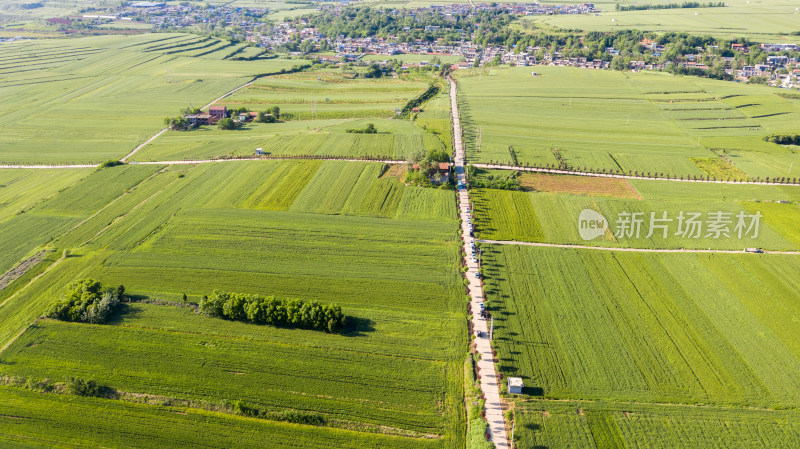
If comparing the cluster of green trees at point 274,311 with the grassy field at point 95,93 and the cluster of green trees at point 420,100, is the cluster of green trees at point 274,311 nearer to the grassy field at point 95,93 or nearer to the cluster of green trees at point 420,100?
the grassy field at point 95,93

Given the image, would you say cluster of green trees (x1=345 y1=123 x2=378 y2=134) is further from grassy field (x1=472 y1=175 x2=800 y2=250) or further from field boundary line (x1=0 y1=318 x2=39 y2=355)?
field boundary line (x1=0 y1=318 x2=39 y2=355)

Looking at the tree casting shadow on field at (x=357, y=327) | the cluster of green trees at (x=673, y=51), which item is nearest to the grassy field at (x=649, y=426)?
the tree casting shadow on field at (x=357, y=327)

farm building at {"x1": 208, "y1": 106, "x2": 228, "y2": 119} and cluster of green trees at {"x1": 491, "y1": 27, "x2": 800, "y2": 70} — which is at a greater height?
cluster of green trees at {"x1": 491, "y1": 27, "x2": 800, "y2": 70}

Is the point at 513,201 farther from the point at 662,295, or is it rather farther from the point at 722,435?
the point at 722,435

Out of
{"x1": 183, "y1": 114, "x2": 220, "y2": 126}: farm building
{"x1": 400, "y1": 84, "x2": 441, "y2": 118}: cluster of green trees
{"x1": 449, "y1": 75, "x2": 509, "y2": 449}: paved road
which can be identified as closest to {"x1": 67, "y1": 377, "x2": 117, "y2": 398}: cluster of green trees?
{"x1": 449, "y1": 75, "x2": 509, "y2": 449}: paved road

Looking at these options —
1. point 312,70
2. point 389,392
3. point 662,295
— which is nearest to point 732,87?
point 662,295

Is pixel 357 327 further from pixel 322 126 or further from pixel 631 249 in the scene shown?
pixel 322 126
